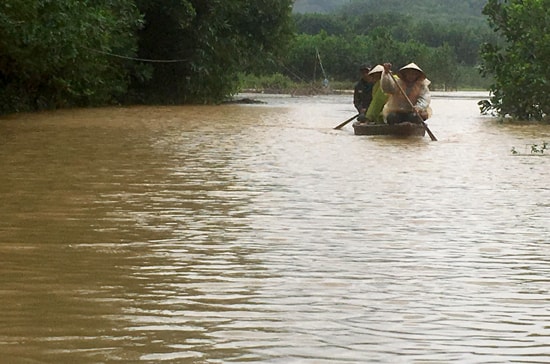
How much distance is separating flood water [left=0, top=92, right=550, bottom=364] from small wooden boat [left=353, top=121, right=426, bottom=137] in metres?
5.77

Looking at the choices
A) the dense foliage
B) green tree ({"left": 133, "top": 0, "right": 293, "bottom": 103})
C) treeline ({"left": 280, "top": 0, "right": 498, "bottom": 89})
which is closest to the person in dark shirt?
the dense foliage

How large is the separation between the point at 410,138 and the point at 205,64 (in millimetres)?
19004

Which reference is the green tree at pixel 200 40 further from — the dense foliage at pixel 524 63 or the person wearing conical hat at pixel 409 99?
the person wearing conical hat at pixel 409 99

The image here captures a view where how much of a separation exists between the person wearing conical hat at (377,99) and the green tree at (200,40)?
52.5ft

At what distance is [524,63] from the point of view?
2828cm

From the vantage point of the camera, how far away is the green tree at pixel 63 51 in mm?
24562

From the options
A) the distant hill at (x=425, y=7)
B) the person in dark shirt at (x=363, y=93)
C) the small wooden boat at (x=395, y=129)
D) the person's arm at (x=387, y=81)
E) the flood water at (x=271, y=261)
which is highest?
the distant hill at (x=425, y=7)

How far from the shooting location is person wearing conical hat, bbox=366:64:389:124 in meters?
21.4

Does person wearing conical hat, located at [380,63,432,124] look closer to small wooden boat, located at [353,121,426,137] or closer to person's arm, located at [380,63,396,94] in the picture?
small wooden boat, located at [353,121,426,137]

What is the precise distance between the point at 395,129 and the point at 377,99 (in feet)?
3.97

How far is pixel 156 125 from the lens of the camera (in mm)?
24125

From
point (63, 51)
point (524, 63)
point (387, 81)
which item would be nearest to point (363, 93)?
point (387, 81)

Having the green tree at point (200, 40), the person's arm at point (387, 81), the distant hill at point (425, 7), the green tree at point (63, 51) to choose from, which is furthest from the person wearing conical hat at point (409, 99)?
the distant hill at point (425, 7)

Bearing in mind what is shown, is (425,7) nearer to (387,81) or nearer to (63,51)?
(63,51)
